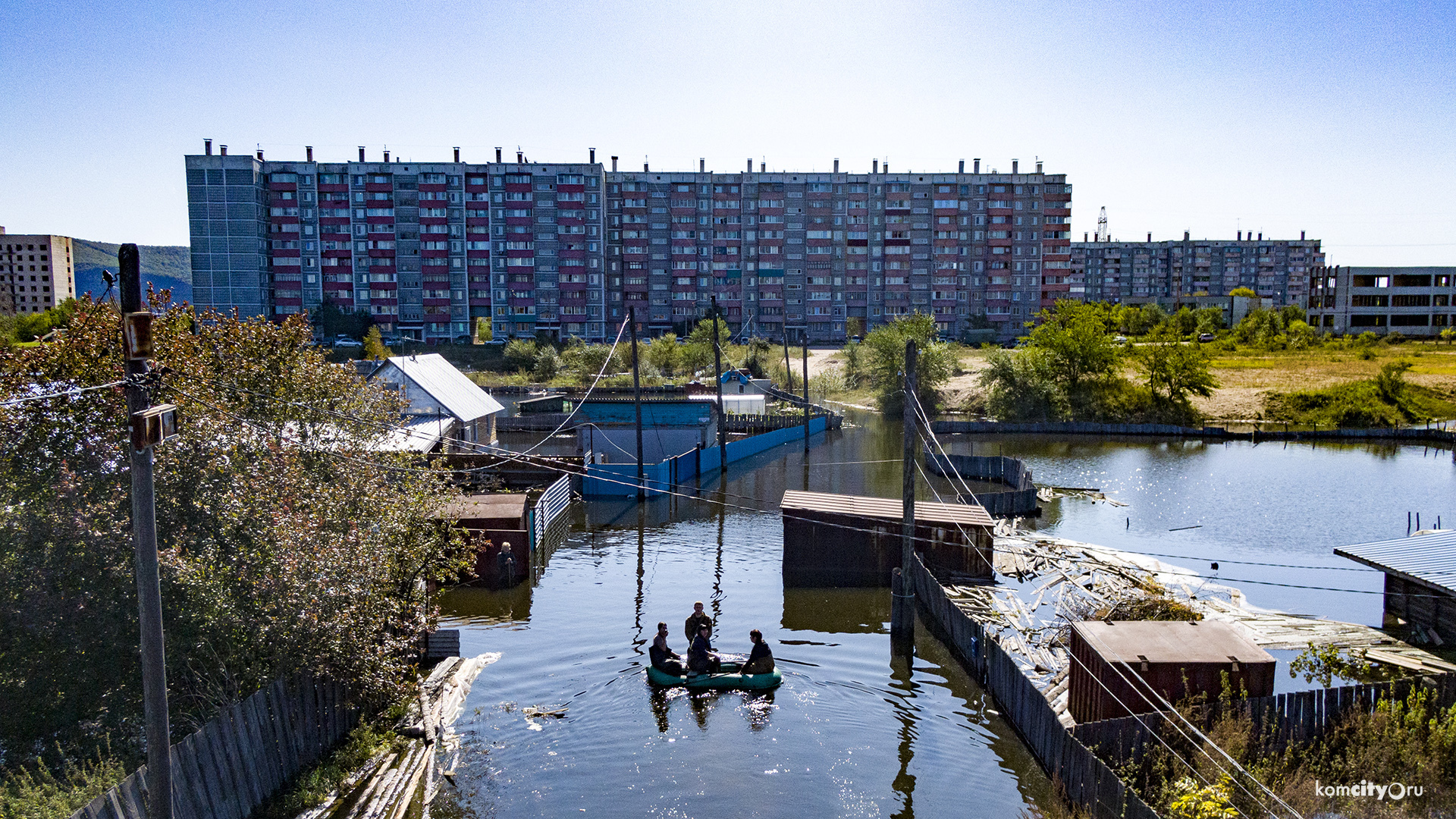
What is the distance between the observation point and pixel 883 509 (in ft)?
90.1

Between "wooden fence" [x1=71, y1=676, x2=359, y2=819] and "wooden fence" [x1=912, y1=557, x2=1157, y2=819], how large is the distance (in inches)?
442

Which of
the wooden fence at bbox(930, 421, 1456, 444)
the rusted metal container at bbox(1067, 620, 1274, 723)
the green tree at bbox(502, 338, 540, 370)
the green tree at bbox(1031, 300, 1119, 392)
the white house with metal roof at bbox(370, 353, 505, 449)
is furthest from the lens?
the green tree at bbox(502, 338, 540, 370)

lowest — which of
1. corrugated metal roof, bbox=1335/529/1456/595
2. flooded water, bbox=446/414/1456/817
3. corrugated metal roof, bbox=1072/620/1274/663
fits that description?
flooded water, bbox=446/414/1456/817

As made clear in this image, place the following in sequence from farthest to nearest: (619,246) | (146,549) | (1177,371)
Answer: (619,246) < (1177,371) < (146,549)

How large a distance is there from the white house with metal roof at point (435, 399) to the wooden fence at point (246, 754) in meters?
22.2

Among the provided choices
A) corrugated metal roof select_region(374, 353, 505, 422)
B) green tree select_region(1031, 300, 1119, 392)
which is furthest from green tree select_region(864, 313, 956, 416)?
corrugated metal roof select_region(374, 353, 505, 422)

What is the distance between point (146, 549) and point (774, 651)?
1455cm

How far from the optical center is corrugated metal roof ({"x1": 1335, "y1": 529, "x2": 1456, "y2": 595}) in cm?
1884

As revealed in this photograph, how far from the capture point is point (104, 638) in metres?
12.1

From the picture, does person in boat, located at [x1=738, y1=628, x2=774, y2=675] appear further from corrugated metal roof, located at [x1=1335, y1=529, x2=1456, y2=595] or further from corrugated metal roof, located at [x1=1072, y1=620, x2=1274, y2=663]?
corrugated metal roof, located at [x1=1335, y1=529, x2=1456, y2=595]

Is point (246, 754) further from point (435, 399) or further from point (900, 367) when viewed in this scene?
point (900, 367)

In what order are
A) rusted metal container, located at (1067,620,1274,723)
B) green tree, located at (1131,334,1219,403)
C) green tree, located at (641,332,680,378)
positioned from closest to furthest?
rusted metal container, located at (1067,620,1274,723), green tree, located at (1131,334,1219,403), green tree, located at (641,332,680,378)

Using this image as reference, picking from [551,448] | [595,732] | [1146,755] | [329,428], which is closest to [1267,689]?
[1146,755]

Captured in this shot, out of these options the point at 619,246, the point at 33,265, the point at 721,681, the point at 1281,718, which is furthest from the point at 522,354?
the point at 33,265
